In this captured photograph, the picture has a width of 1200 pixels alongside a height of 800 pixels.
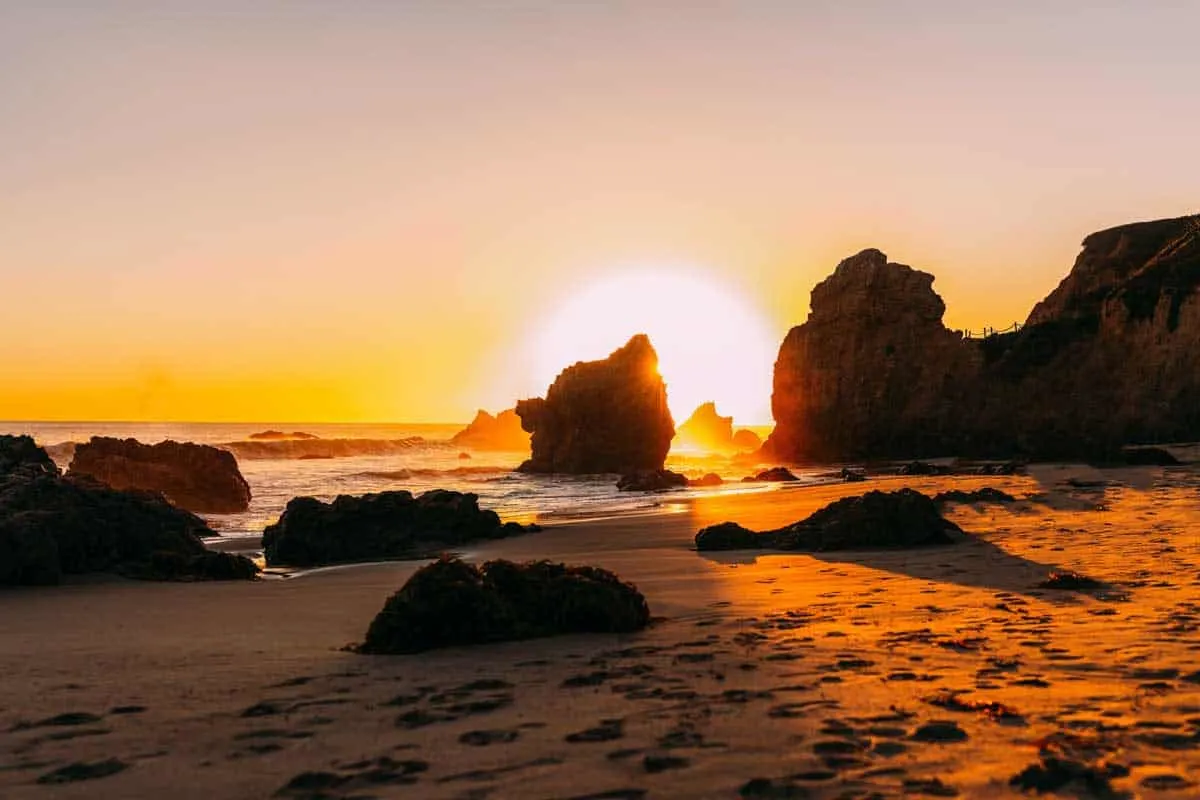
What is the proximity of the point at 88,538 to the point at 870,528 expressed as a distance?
10028 mm

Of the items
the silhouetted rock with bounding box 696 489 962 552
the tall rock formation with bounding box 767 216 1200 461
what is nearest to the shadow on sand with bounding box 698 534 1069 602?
the silhouetted rock with bounding box 696 489 962 552

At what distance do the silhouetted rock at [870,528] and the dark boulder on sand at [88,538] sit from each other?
697 centimetres

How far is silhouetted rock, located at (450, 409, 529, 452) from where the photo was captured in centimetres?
12369

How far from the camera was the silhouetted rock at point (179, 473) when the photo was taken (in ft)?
90.6

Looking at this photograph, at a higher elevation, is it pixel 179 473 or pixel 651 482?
pixel 179 473

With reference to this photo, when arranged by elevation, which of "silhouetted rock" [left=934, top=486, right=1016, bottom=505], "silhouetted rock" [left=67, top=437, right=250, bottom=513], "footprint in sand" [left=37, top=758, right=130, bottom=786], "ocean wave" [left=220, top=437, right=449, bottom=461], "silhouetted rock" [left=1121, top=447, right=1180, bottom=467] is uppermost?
"ocean wave" [left=220, top=437, right=449, bottom=461]

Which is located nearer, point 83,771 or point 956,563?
point 83,771

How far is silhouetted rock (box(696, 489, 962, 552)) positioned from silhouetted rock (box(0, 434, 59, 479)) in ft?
36.4

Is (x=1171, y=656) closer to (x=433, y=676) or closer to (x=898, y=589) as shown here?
(x=898, y=589)

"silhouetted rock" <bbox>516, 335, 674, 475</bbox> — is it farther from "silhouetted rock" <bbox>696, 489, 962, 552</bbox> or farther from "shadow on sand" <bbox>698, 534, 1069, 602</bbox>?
"shadow on sand" <bbox>698, 534, 1069, 602</bbox>

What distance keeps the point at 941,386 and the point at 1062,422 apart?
6.56 meters

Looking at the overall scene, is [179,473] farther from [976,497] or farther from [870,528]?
[870,528]

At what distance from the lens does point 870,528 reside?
444 inches

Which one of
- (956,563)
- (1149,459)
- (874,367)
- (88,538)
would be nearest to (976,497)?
(956,563)
